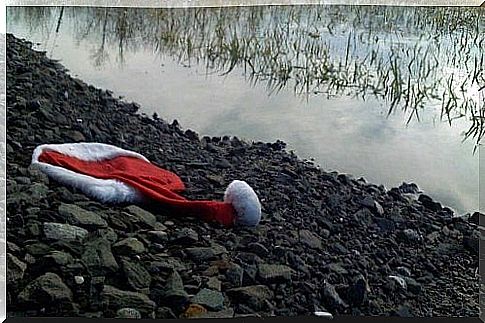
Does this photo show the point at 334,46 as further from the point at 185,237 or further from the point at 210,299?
the point at 210,299

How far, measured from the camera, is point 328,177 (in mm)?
3361

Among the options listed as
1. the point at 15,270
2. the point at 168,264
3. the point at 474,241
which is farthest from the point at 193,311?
the point at 474,241

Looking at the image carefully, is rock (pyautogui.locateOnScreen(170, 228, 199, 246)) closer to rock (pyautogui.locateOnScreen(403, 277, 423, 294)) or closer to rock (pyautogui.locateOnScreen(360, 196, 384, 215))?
rock (pyautogui.locateOnScreen(360, 196, 384, 215))

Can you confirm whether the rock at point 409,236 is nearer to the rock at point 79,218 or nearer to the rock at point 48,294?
the rock at point 79,218

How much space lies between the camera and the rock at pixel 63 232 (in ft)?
10.3

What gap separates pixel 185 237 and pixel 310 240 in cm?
51

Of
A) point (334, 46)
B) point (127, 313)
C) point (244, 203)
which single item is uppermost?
point (334, 46)

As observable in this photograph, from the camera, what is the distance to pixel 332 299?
3234 mm

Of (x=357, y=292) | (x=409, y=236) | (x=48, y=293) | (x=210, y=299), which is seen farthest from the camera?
(x=409, y=236)

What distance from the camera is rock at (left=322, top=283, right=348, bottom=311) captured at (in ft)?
10.6

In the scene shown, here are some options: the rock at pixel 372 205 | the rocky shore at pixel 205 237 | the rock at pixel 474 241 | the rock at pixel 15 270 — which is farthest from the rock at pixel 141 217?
the rock at pixel 474 241

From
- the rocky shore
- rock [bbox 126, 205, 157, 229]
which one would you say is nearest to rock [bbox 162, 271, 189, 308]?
the rocky shore

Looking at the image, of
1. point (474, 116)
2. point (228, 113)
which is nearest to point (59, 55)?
point (228, 113)

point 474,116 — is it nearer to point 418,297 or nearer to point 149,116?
point 418,297
